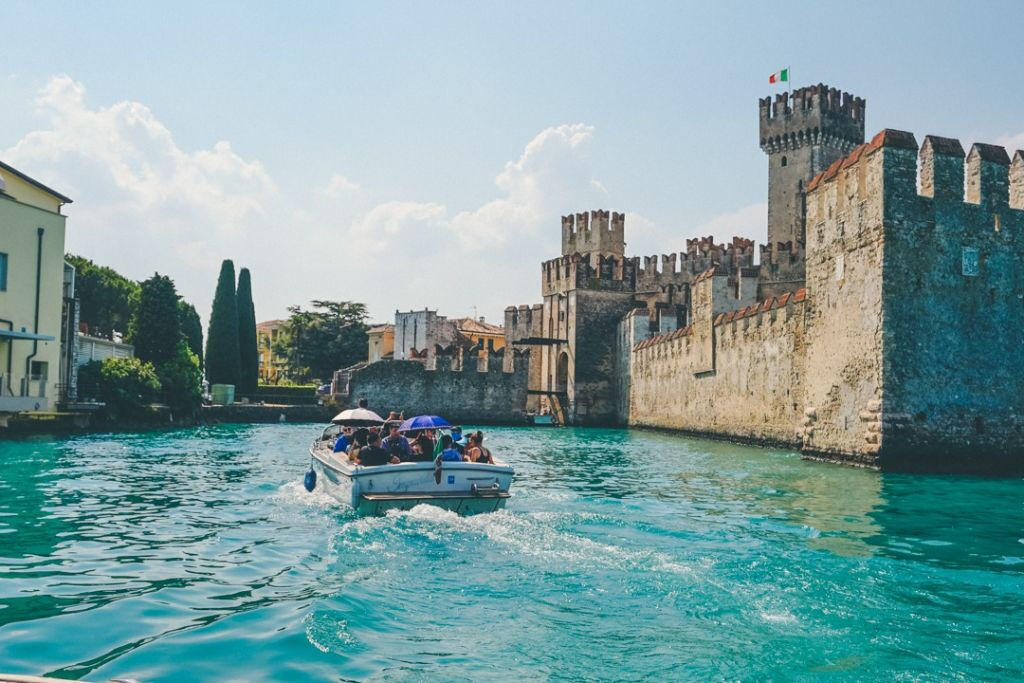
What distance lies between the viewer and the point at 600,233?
5747cm

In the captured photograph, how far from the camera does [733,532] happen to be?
11.6m

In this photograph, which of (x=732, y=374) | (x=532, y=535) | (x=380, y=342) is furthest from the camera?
(x=380, y=342)

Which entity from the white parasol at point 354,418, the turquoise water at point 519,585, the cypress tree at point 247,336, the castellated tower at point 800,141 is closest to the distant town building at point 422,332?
→ the cypress tree at point 247,336

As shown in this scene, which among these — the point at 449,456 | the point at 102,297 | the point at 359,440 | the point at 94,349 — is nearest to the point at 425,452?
the point at 449,456

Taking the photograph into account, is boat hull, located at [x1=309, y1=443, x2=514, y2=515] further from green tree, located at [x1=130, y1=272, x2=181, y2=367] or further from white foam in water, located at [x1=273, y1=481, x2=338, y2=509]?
green tree, located at [x1=130, y1=272, x2=181, y2=367]

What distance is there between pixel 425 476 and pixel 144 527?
12.4ft

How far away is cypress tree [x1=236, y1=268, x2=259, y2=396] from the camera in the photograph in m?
52.8

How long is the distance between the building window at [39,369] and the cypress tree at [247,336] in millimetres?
21152

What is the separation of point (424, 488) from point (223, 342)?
133 ft

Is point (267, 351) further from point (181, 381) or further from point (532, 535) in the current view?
point (532, 535)

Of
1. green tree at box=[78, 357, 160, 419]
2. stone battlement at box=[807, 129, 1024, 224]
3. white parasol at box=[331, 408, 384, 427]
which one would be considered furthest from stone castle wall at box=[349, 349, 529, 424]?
stone battlement at box=[807, 129, 1024, 224]

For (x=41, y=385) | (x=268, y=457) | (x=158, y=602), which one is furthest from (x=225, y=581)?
(x=41, y=385)

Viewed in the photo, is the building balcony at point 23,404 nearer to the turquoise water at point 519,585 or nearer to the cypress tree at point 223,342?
the turquoise water at point 519,585

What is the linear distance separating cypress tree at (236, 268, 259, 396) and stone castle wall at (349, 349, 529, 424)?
7.59 m
